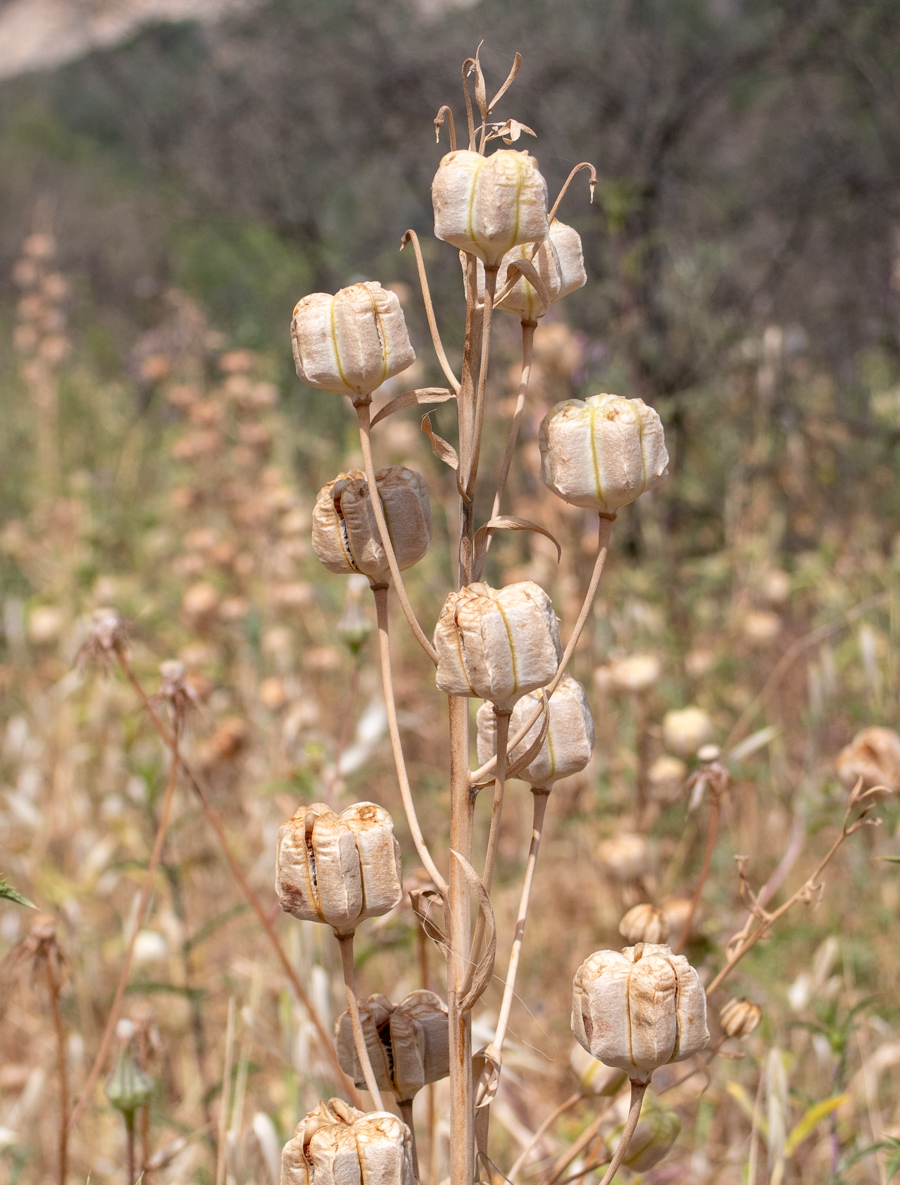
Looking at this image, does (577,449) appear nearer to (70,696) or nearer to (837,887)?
(837,887)

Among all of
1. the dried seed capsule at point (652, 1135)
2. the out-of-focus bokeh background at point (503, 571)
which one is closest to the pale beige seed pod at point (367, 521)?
the out-of-focus bokeh background at point (503, 571)

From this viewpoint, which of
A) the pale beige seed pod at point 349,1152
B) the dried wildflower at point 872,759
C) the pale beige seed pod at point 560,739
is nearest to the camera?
the pale beige seed pod at point 349,1152

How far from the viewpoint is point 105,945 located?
5.66 feet

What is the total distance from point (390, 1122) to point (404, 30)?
5.12 meters

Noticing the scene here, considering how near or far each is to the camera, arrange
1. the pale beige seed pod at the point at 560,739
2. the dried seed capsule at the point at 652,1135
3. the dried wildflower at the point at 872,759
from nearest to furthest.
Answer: the pale beige seed pod at the point at 560,739
the dried seed capsule at the point at 652,1135
the dried wildflower at the point at 872,759

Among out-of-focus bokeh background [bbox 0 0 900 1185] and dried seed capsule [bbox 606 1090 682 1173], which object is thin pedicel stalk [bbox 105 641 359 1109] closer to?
out-of-focus bokeh background [bbox 0 0 900 1185]

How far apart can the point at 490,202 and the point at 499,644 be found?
0.24 meters

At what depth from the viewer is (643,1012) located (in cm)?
58

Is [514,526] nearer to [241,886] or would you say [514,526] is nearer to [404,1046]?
[404,1046]

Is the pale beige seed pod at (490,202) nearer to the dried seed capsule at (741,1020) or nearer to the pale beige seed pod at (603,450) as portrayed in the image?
the pale beige seed pod at (603,450)

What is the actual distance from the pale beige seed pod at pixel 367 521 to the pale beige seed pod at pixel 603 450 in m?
0.09

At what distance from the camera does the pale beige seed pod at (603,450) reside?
1.99ft

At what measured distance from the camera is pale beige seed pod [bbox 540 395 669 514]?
1.99ft

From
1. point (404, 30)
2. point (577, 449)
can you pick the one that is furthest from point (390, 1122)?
point (404, 30)
